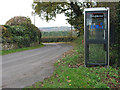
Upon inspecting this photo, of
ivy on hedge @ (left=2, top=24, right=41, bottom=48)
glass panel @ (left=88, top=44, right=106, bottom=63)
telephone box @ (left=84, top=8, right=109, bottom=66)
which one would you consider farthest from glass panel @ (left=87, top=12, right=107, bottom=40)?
ivy on hedge @ (left=2, top=24, right=41, bottom=48)

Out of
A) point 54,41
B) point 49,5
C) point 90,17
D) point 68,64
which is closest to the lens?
point 90,17

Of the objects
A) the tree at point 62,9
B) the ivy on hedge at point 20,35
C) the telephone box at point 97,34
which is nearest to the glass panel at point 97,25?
the telephone box at point 97,34

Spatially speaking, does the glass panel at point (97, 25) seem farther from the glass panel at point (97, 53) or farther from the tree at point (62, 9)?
the tree at point (62, 9)

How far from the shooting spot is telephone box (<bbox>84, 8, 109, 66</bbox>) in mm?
7199

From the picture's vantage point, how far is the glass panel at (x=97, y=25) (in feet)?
24.1

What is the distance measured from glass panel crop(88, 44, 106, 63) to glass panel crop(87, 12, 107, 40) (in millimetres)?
468

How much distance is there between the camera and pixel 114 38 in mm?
7441

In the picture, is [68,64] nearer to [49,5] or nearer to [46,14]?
[49,5]

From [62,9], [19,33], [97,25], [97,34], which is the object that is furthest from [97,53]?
[62,9]

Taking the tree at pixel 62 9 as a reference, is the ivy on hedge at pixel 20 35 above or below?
below

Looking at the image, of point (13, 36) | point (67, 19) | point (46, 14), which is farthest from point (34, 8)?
point (13, 36)

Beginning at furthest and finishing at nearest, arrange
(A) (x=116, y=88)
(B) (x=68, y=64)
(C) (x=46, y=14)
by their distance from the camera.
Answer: (C) (x=46, y=14), (B) (x=68, y=64), (A) (x=116, y=88)

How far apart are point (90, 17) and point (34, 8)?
22597 millimetres

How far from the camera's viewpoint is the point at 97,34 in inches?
291
